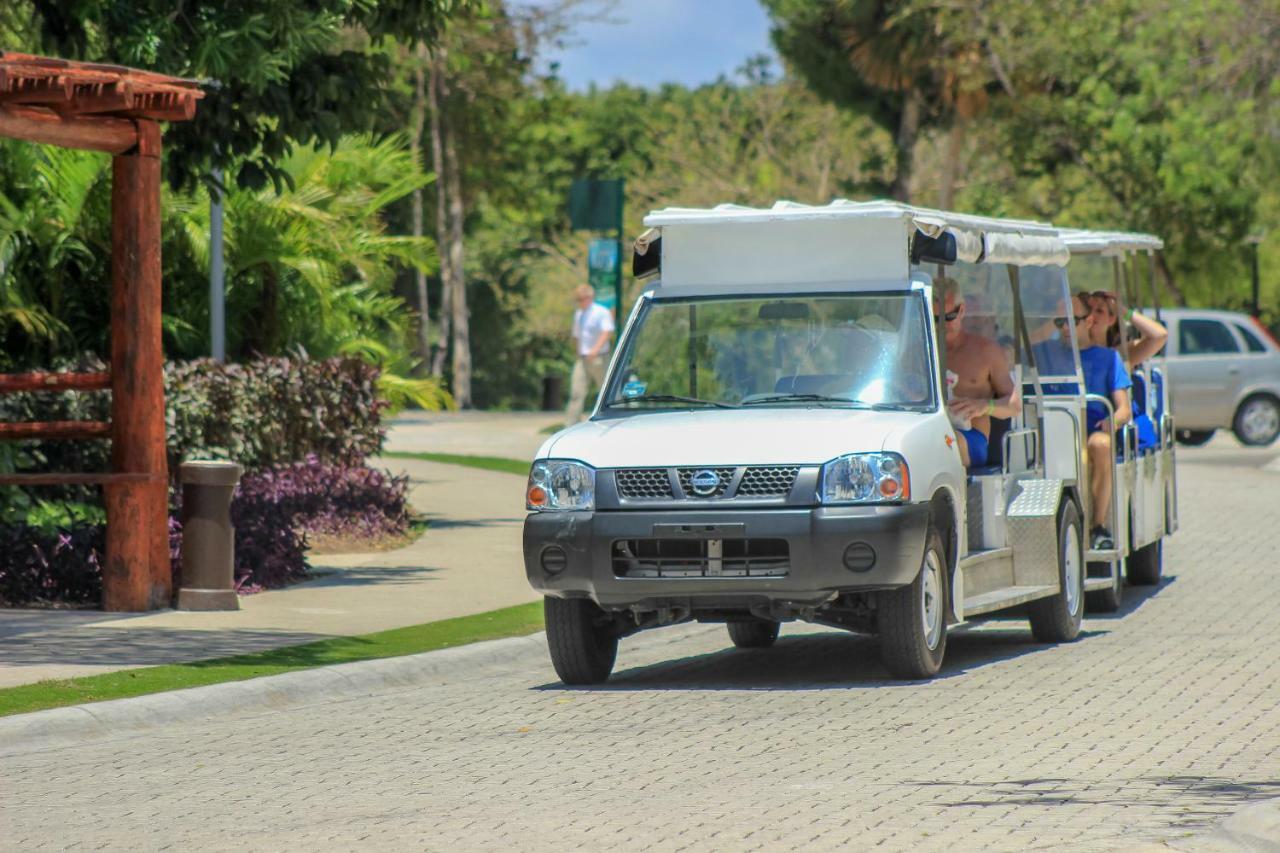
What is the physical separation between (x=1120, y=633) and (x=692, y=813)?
5.95m

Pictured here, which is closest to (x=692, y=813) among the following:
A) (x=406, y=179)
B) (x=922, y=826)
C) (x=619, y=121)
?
(x=922, y=826)

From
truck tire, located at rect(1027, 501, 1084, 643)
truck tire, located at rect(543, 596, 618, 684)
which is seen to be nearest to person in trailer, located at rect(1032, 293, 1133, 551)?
truck tire, located at rect(1027, 501, 1084, 643)

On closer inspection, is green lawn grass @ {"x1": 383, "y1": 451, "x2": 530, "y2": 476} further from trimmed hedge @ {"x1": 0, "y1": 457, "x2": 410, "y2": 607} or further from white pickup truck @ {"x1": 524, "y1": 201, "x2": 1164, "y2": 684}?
white pickup truck @ {"x1": 524, "y1": 201, "x2": 1164, "y2": 684}

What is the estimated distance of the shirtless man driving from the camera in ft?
Result: 40.0

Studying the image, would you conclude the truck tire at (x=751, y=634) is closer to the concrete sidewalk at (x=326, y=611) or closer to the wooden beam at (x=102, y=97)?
the concrete sidewalk at (x=326, y=611)

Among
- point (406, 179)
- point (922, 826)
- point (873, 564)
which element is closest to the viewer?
point (922, 826)

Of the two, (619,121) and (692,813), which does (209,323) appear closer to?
(692,813)

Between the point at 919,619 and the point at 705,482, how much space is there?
126 cm

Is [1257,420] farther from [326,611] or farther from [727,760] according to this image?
[727,760]

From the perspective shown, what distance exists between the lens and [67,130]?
12562mm

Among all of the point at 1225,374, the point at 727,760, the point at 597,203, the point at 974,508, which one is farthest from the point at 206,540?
the point at 1225,374

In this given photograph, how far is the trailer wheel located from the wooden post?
568cm

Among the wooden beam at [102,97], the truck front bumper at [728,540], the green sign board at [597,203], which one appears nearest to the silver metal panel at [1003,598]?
the truck front bumper at [728,540]

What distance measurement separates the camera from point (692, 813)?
734 cm
